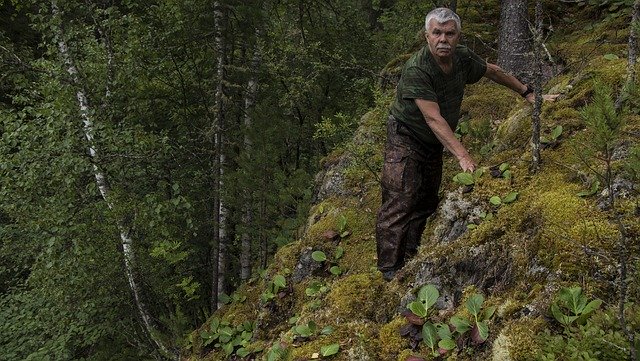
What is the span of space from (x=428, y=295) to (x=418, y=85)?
5.55ft

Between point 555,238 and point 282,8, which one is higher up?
point 282,8

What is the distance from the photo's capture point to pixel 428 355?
125 inches

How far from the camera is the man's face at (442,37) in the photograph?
3670 millimetres

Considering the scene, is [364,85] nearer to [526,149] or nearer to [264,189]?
[264,189]

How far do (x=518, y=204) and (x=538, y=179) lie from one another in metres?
0.35

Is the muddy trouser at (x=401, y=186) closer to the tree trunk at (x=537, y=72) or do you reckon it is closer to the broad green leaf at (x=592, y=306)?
the tree trunk at (x=537, y=72)

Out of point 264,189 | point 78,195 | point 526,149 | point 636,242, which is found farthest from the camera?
point 78,195

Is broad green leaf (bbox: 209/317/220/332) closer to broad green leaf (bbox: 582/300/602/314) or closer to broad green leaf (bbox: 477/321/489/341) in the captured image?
broad green leaf (bbox: 477/321/489/341)

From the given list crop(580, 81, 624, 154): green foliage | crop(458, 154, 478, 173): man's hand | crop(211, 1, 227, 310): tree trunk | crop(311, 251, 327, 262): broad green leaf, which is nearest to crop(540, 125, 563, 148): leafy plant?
crop(458, 154, 478, 173): man's hand

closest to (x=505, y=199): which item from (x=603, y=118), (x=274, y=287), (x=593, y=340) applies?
(x=593, y=340)

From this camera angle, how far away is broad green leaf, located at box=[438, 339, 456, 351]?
307cm

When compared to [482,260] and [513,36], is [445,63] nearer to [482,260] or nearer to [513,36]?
[482,260]

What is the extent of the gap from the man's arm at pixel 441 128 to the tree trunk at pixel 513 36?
4287mm

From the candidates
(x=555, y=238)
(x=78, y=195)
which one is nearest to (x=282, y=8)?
(x=78, y=195)
